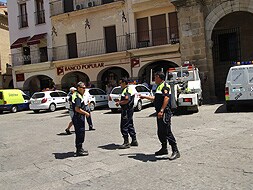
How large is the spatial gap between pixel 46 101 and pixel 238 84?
13.2 meters

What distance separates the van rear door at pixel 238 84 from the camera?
515 inches

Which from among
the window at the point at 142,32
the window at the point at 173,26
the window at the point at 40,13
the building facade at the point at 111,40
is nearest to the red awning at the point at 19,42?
the window at the point at 40,13

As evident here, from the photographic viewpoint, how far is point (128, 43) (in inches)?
915

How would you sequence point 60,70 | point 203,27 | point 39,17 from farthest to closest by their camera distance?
point 39,17 < point 60,70 < point 203,27

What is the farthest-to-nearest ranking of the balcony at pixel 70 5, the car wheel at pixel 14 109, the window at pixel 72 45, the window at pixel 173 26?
1. the window at pixel 72 45
2. the balcony at pixel 70 5
3. the car wheel at pixel 14 109
4. the window at pixel 173 26

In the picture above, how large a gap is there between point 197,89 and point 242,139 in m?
7.28

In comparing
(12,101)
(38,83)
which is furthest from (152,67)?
(38,83)

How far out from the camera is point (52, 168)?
660 cm

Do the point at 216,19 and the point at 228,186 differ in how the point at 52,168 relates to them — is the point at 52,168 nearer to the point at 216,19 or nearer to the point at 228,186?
the point at 228,186

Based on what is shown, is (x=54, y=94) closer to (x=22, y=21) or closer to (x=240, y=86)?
(x=22, y=21)

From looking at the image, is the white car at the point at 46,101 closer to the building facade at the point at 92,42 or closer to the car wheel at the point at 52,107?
the car wheel at the point at 52,107

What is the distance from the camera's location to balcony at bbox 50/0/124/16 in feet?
80.6

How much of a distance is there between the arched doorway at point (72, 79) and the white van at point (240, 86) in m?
15.4

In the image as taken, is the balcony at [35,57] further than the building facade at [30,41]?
Yes
